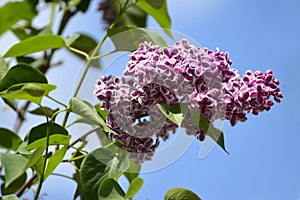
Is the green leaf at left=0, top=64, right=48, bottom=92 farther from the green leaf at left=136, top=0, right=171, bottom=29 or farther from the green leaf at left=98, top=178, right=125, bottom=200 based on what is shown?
the green leaf at left=136, top=0, right=171, bottom=29

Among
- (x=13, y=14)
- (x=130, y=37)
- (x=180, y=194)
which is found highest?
(x=13, y=14)

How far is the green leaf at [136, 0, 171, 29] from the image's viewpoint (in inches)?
56.3

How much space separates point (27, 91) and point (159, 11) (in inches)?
26.5

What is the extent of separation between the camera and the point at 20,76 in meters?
1.08

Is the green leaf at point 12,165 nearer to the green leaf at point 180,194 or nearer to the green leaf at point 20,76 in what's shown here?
the green leaf at point 20,76

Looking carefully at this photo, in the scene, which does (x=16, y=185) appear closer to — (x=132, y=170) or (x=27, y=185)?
(x=27, y=185)

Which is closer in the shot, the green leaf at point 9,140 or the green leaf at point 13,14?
the green leaf at point 9,140

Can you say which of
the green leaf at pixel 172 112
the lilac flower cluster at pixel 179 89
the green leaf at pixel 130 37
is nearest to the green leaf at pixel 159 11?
the green leaf at pixel 130 37

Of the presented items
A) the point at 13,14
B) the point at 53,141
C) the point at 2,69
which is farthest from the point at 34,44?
the point at 13,14

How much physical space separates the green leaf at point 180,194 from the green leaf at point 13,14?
0.89 m

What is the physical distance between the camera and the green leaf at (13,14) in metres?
1.70

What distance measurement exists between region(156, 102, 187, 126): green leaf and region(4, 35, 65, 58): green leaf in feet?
1.29

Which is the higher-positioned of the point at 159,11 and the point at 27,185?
the point at 159,11

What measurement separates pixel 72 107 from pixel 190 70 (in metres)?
0.22
